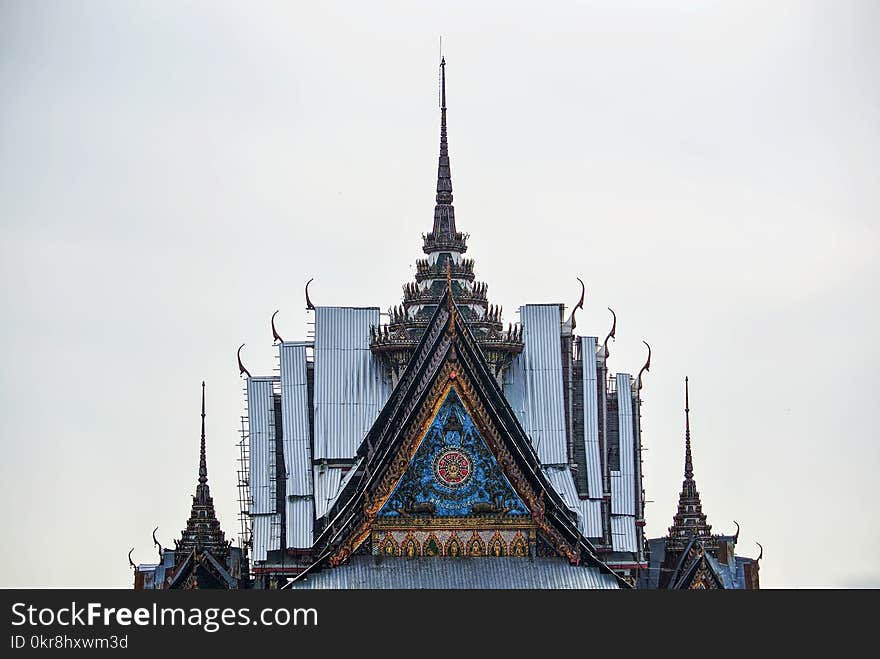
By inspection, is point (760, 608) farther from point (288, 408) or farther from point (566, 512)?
point (288, 408)

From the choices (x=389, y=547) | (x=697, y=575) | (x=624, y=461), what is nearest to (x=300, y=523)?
(x=389, y=547)

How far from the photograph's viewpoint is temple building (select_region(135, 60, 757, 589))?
72688 mm

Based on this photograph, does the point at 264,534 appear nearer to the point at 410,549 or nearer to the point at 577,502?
the point at 410,549

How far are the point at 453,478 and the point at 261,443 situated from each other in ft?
16.3

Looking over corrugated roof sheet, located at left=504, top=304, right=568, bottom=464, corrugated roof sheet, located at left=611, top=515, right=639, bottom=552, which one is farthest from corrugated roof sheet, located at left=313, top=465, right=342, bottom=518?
corrugated roof sheet, located at left=611, top=515, right=639, bottom=552

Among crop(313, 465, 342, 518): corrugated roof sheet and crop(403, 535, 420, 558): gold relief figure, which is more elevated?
crop(313, 465, 342, 518): corrugated roof sheet

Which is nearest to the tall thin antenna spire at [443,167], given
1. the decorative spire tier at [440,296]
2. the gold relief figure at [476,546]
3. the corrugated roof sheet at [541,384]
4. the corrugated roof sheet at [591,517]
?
the decorative spire tier at [440,296]

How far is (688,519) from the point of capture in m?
76.8

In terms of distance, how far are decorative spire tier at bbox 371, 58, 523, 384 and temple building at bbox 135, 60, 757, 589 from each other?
1.6 inches

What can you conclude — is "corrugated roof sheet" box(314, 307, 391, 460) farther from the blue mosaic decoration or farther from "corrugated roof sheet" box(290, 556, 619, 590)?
"corrugated roof sheet" box(290, 556, 619, 590)

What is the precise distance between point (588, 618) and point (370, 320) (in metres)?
13.0

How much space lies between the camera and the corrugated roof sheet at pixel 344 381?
75938mm

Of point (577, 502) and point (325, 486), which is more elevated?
point (325, 486)

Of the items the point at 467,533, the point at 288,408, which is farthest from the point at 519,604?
the point at 288,408
